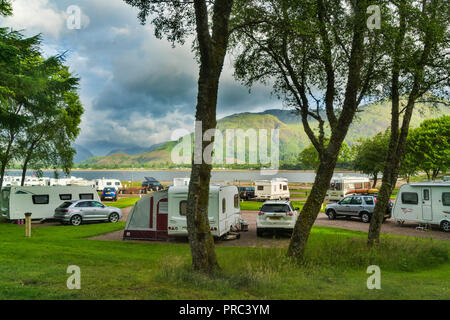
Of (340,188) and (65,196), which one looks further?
(340,188)

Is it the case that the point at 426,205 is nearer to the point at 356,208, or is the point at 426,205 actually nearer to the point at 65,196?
the point at 356,208

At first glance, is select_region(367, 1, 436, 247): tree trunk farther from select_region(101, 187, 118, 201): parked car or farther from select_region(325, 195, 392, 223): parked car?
select_region(101, 187, 118, 201): parked car

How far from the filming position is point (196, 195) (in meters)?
7.65

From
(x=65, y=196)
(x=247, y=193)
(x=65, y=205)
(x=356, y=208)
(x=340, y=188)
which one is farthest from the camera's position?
(x=247, y=193)

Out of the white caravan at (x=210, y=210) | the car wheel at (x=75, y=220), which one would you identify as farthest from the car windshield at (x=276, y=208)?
the car wheel at (x=75, y=220)

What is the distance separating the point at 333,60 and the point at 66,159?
23.4 m

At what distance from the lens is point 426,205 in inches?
793

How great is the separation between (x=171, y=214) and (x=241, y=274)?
29.5 ft

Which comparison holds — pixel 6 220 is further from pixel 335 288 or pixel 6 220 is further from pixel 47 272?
pixel 335 288

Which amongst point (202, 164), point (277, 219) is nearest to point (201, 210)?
point (202, 164)

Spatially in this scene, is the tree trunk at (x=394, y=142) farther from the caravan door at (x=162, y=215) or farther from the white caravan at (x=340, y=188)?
the white caravan at (x=340, y=188)

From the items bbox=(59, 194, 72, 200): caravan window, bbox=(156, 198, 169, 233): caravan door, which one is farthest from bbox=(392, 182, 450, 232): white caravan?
bbox=(59, 194, 72, 200): caravan window

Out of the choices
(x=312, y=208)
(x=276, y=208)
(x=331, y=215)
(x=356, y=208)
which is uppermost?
(x=312, y=208)
